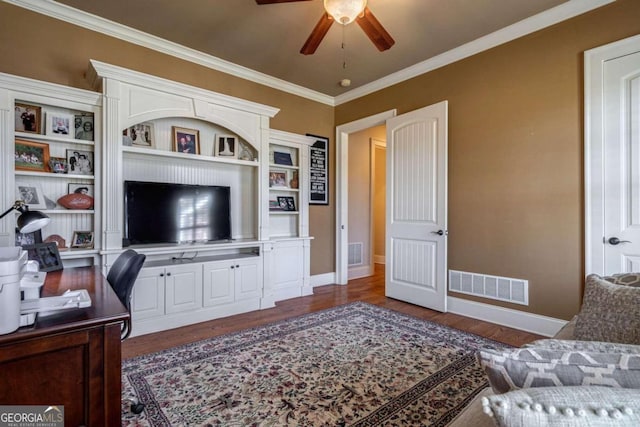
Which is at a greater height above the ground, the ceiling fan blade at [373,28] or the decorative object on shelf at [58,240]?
the ceiling fan blade at [373,28]

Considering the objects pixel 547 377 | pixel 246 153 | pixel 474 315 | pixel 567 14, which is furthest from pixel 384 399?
pixel 567 14

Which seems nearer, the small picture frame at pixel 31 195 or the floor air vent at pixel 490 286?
the small picture frame at pixel 31 195

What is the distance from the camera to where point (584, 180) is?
2.59 meters

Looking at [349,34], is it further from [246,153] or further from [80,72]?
[80,72]

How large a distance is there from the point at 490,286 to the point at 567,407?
3.00 metres

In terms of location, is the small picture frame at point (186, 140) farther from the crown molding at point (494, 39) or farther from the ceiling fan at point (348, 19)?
the crown molding at point (494, 39)

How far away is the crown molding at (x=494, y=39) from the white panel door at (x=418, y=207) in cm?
53

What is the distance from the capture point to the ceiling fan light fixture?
203cm

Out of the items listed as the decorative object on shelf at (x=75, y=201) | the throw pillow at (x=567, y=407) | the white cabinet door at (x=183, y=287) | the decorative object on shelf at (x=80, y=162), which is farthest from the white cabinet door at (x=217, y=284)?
the throw pillow at (x=567, y=407)

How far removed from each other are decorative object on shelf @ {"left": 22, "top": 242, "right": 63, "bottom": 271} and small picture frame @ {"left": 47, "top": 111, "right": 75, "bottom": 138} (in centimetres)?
113

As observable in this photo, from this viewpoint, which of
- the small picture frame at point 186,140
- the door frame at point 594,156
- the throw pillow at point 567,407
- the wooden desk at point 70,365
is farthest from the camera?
the small picture frame at point 186,140

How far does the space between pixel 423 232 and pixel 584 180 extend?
5.00 ft

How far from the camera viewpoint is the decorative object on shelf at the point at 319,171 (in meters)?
4.62

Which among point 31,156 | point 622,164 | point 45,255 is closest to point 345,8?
point 622,164
